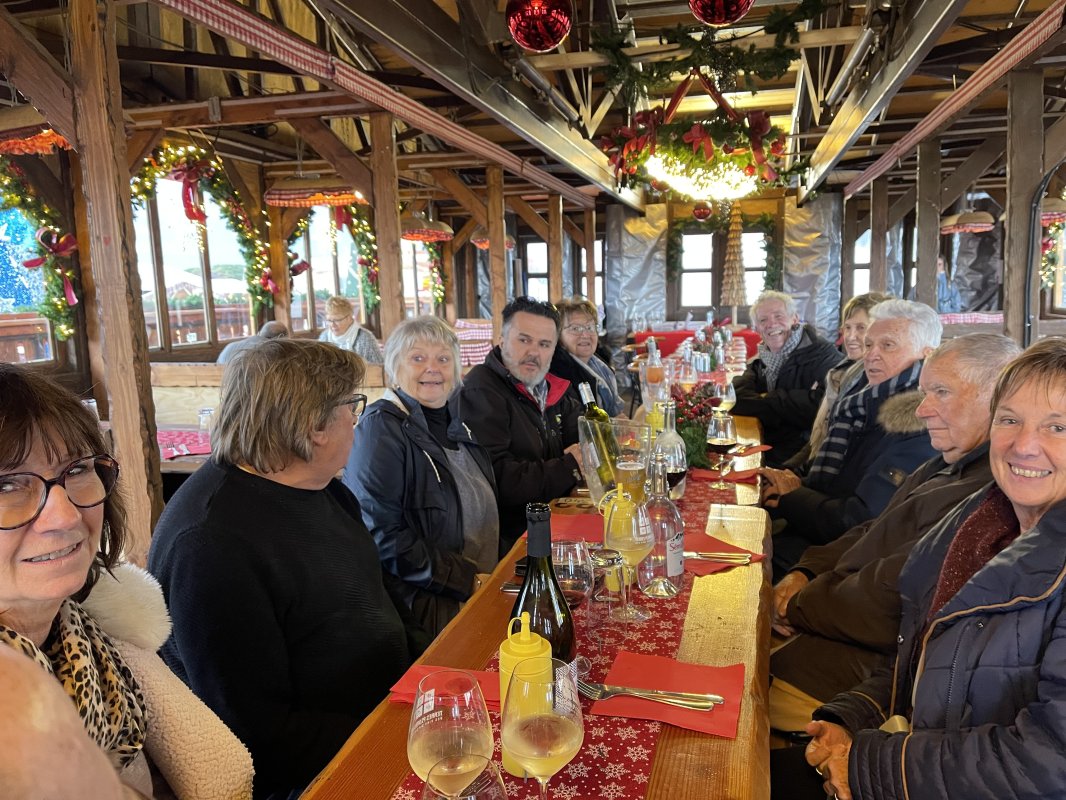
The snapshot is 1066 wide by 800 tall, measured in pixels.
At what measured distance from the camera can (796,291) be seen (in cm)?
1240

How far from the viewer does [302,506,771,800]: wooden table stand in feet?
3.52

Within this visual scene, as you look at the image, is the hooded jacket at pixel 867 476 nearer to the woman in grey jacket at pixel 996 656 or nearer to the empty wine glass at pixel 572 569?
the woman in grey jacket at pixel 996 656

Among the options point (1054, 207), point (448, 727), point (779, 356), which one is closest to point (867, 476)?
point (448, 727)

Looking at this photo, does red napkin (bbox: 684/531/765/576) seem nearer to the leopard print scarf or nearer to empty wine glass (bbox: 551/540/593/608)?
empty wine glass (bbox: 551/540/593/608)

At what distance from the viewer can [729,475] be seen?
2910 millimetres

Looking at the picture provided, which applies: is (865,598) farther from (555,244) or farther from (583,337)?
(555,244)

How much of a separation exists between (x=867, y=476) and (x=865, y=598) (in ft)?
2.58

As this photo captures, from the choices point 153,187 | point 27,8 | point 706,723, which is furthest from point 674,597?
point 153,187

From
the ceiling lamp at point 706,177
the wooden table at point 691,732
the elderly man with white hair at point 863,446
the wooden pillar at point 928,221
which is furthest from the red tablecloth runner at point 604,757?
the wooden pillar at point 928,221

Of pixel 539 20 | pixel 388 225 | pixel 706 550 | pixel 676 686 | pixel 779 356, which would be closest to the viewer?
pixel 676 686

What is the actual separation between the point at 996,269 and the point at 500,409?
13.8 metres

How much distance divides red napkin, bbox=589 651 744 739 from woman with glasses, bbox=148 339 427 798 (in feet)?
2.08

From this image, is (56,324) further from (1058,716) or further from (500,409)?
(1058,716)

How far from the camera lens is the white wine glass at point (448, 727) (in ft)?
3.20
